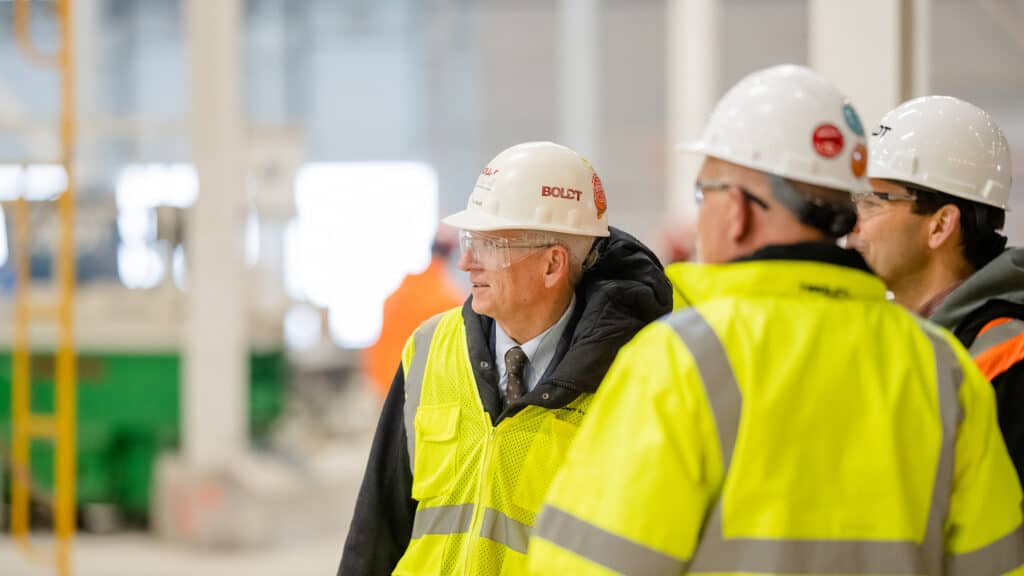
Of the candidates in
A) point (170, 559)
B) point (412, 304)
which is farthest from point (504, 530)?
point (170, 559)

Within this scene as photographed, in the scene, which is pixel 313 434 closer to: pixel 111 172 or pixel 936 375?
pixel 111 172

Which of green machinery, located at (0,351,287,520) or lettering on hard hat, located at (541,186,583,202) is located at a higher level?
lettering on hard hat, located at (541,186,583,202)

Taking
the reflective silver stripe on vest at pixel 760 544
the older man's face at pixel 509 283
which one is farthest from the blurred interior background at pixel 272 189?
the reflective silver stripe on vest at pixel 760 544

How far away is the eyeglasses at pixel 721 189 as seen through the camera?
205 centimetres

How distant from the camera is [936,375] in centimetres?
202

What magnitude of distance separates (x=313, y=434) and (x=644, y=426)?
11.3 m

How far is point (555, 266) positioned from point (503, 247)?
0.42 ft

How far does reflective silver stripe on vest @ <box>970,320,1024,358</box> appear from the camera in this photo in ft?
8.71

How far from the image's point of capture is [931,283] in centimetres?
298

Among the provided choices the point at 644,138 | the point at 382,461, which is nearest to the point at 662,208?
the point at 644,138

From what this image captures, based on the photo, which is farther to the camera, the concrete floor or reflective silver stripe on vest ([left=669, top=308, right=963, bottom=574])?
the concrete floor

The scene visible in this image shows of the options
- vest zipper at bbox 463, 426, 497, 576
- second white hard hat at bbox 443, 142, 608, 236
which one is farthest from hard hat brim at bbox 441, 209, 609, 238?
vest zipper at bbox 463, 426, 497, 576

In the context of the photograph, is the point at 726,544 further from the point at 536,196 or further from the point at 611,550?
the point at 536,196

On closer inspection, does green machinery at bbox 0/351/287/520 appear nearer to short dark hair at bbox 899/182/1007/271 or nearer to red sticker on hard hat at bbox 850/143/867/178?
short dark hair at bbox 899/182/1007/271
